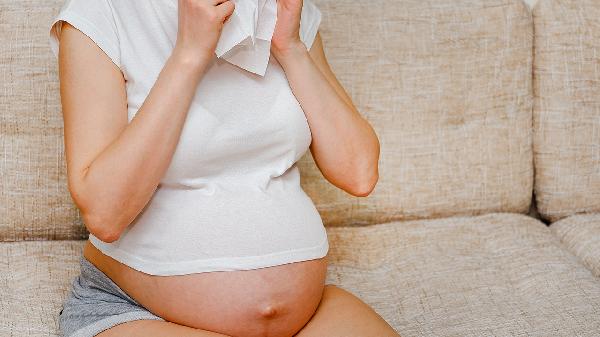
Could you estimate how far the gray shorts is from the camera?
4.20 ft

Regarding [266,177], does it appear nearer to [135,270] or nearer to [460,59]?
[135,270]

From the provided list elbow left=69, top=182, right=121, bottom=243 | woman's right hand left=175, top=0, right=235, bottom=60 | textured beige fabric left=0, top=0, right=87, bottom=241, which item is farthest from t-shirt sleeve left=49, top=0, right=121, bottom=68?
textured beige fabric left=0, top=0, right=87, bottom=241

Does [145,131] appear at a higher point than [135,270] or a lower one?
higher

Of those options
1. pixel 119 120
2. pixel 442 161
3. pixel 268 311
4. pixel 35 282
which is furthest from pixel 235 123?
pixel 442 161

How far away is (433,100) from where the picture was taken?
1.98 m

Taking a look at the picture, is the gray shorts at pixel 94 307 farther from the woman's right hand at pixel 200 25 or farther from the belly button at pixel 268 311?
the woman's right hand at pixel 200 25

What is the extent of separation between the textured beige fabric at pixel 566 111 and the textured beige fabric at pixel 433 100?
0.17ft

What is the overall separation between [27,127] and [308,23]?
25.6 inches

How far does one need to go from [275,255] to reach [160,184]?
0.70 feet

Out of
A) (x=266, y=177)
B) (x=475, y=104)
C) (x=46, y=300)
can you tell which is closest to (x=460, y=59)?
(x=475, y=104)

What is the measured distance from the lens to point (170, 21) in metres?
1.34

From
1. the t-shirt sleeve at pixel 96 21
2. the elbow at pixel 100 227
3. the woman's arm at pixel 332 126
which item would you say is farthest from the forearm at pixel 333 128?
the elbow at pixel 100 227

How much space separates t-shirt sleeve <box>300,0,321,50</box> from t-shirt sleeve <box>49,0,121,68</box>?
0.37m

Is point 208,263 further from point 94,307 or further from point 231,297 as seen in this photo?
point 94,307
